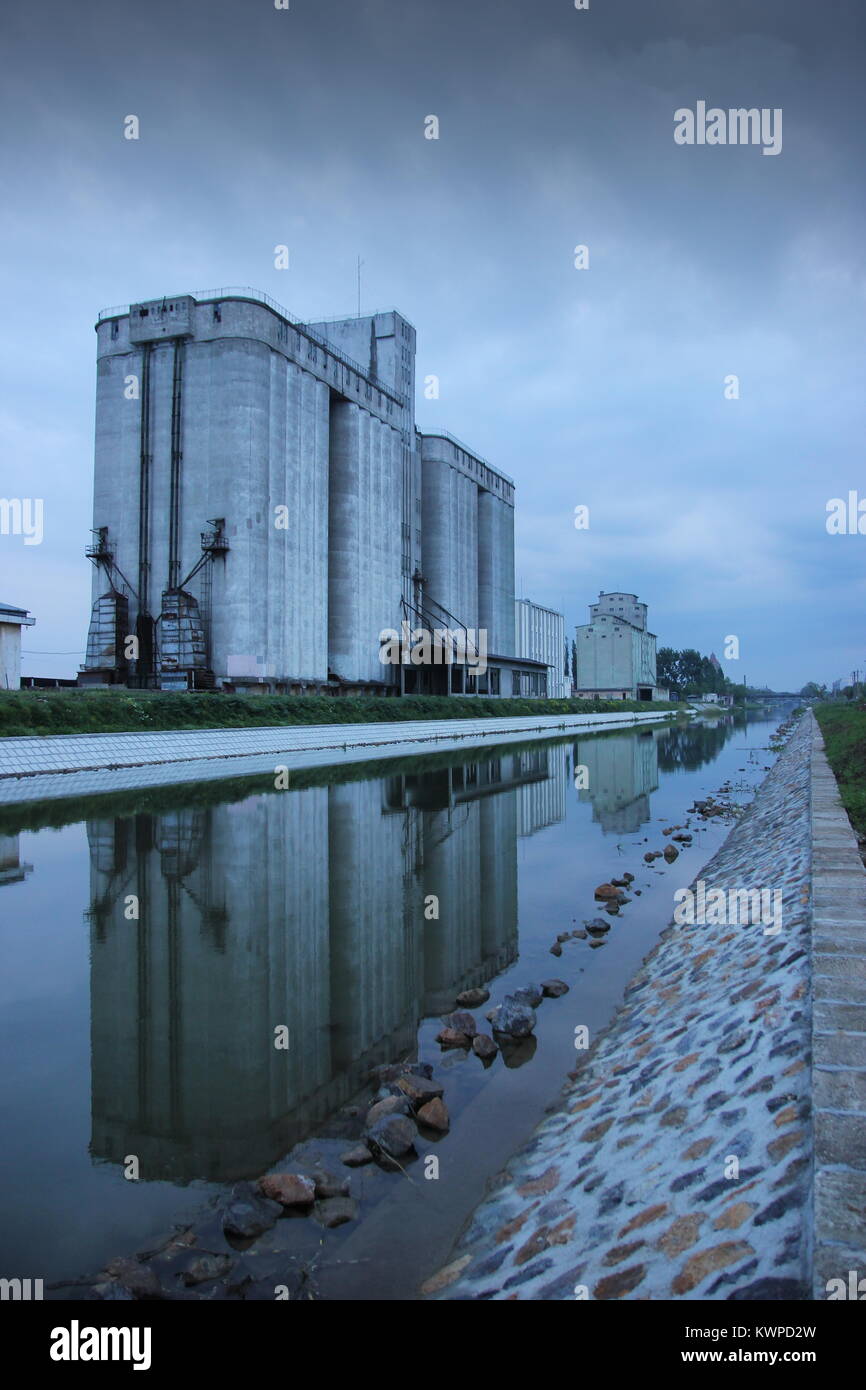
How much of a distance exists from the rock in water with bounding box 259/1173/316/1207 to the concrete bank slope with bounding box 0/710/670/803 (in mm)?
17644

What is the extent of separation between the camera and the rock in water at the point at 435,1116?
16.8 ft

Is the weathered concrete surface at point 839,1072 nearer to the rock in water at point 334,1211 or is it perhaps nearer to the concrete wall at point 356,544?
the rock in water at point 334,1211

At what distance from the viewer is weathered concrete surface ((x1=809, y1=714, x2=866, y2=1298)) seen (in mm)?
2742

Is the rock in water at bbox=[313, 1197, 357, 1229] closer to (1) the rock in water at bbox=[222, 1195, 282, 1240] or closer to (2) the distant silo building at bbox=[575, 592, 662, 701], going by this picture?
(1) the rock in water at bbox=[222, 1195, 282, 1240]

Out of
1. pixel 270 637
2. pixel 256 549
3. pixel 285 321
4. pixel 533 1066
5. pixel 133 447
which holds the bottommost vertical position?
pixel 533 1066

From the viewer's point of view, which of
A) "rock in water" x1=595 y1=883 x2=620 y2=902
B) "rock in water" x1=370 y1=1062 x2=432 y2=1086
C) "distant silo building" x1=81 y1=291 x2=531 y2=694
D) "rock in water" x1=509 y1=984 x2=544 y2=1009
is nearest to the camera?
"rock in water" x1=370 y1=1062 x2=432 y2=1086

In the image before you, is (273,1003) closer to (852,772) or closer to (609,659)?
(852,772)

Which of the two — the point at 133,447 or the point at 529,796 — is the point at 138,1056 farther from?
the point at 133,447

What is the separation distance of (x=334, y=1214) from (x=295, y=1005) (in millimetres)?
2839

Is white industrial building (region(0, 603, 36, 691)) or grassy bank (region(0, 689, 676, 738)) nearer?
grassy bank (region(0, 689, 676, 738))

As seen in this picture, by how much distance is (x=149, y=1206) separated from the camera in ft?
13.8

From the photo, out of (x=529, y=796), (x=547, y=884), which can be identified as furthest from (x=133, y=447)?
(x=547, y=884)

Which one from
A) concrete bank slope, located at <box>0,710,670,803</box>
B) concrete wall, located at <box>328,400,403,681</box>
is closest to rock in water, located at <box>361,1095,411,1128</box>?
concrete bank slope, located at <box>0,710,670,803</box>

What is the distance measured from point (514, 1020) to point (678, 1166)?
2816 mm
